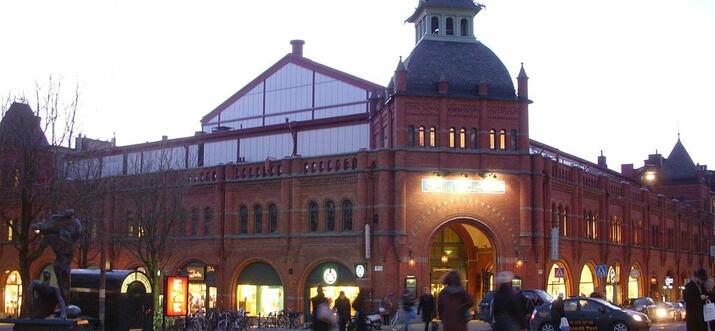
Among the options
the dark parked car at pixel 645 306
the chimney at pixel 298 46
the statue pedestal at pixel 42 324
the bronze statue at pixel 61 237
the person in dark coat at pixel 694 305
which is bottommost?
the dark parked car at pixel 645 306

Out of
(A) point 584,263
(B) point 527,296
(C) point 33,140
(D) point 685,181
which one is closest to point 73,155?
(C) point 33,140

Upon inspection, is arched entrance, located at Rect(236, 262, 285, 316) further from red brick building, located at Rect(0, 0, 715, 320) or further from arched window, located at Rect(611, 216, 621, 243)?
arched window, located at Rect(611, 216, 621, 243)

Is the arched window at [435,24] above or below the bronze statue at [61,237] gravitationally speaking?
above

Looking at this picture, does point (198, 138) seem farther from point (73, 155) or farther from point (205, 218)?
point (73, 155)

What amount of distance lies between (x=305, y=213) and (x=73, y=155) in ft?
43.9

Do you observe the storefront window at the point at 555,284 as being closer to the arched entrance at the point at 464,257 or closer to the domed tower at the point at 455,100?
the arched entrance at the point at 464,257

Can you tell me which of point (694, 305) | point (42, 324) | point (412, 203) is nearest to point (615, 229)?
point (412, 203)

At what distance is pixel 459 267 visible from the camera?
54.9 m

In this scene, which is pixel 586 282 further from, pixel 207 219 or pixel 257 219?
pixel 207 219

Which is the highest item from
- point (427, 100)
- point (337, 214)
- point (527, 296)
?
point (427, 100)

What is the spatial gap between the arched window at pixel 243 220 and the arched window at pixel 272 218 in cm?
190

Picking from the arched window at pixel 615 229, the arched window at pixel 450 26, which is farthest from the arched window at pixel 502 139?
the arched window at pixel 615 229

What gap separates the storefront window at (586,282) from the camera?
195ft

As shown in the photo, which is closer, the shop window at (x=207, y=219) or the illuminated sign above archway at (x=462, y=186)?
the illuminated sign above archway at (x=462, y=186)
